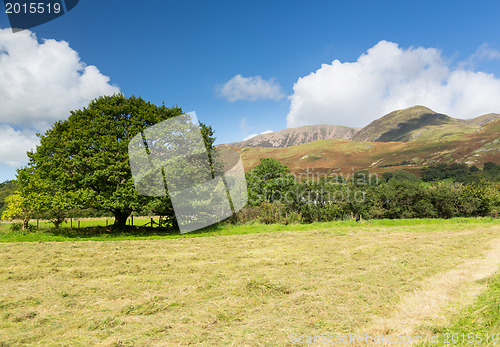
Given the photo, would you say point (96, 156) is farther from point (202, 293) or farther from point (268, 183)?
point (268, 183)

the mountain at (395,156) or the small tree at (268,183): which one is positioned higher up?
the mountain at (395,156)

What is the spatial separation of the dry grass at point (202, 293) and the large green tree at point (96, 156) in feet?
19.1

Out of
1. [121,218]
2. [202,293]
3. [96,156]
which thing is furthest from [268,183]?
[202,293]

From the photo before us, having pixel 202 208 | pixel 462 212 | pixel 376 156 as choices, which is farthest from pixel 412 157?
pixel 202 208

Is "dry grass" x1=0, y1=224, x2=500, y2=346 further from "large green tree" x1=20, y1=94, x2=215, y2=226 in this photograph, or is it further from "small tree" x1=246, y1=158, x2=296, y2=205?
"small tree" x1=246, y1=158, x2=296, y2=205

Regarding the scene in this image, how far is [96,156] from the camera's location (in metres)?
17.8

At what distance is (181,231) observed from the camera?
20.5 meters

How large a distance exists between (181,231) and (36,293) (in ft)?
46.6

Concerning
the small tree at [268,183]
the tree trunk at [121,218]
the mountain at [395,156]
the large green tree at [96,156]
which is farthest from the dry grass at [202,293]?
the mountain at [395,156]

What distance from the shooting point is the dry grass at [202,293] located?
442cm

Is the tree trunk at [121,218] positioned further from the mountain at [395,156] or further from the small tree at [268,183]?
the mountain at [395,156]

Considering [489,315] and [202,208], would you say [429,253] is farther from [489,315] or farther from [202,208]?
[202,208]

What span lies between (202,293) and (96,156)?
50.4ft

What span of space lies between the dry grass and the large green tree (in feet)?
19.1
